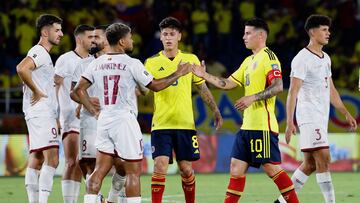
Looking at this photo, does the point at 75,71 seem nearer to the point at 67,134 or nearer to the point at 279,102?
the point at 67,134

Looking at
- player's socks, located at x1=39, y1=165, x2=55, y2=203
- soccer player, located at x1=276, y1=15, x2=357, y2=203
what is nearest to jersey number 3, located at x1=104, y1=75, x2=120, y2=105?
player's socks, located at x1=39, y1=165, x2=55, y2=203

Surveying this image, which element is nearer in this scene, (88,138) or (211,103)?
(211,103)

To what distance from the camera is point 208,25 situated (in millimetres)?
23438

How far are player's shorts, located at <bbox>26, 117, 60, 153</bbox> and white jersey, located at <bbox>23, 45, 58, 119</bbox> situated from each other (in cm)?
7

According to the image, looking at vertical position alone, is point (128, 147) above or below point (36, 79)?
below

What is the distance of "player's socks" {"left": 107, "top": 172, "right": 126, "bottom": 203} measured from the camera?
10875mm

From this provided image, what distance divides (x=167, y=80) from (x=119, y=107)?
1.85 feet

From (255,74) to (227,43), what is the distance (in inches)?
492

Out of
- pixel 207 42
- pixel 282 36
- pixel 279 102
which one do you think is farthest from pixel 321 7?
pixel 279 102

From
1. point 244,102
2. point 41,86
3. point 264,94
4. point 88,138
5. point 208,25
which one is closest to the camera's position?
point 244,102

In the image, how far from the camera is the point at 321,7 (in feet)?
80.4

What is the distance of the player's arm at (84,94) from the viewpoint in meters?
10.1

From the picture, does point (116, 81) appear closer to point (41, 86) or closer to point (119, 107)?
point (119, 107)

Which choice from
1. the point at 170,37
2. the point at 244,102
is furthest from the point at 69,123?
the point at 244,102
